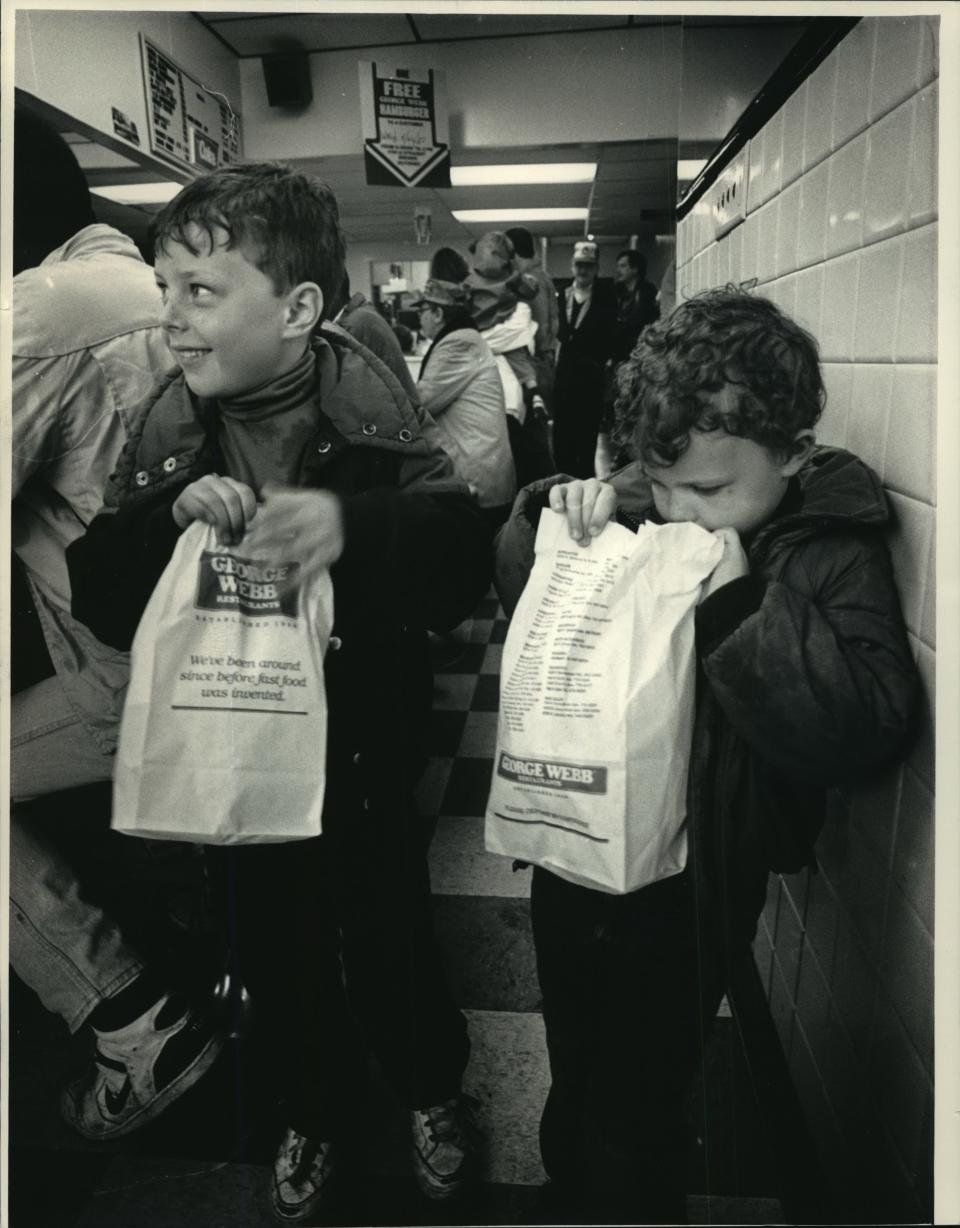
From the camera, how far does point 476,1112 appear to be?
1.18 m

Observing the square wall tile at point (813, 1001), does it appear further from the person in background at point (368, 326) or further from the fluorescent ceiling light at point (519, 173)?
the fluorescent ceiling light at point (519, 173)

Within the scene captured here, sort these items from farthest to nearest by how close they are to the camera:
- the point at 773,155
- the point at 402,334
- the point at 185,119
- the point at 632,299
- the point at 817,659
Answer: the point at 402,334 → the point at 773,155 → the point at 632,299 → the point at 185,119 → the point at 817,659

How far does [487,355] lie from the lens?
1.08 metres

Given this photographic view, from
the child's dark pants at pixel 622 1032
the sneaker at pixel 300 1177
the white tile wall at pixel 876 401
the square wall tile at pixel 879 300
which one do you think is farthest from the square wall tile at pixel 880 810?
the sneaker at pixel 300 1177

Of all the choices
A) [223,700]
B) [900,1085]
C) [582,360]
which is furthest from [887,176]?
[900,1085]

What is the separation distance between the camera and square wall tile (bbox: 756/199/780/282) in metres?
→ 1.14

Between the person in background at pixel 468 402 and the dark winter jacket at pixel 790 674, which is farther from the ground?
the person in background at pixel 468 402

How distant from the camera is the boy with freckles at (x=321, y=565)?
2.92 ft

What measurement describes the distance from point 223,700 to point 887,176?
2.92ft

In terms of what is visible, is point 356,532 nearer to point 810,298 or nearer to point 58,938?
point 810,298

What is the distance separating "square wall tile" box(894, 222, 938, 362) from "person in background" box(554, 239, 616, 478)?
1.06 ft

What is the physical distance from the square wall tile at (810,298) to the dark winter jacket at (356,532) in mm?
498

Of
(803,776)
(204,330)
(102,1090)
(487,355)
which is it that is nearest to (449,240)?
(487,355)

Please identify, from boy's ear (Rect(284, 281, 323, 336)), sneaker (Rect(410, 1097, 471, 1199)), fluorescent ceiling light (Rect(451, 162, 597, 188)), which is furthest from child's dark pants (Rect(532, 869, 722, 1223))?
fluorescent ceiling light (Rect(451, 162, 597, 188))
